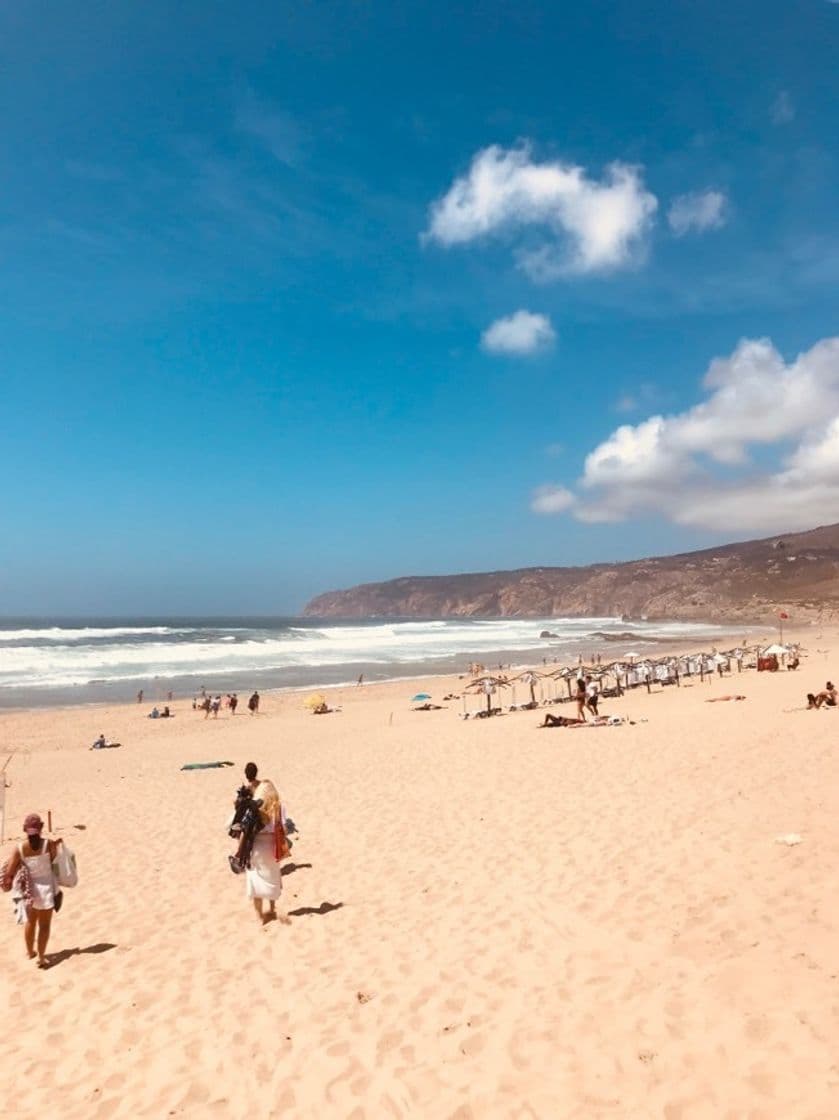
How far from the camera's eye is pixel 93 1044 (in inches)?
209

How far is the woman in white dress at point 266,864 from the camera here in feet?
24.5

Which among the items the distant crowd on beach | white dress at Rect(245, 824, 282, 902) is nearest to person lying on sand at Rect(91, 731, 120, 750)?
the distant crowd on beach

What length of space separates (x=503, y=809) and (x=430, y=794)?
6.71 feet

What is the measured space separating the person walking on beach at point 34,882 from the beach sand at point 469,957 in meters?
0.30

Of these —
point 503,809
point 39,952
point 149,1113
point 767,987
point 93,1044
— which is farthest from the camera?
point 503,809

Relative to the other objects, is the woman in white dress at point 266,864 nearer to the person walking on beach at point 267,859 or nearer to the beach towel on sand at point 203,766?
the person walking on beach at point 267,859

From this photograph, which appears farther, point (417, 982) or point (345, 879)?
point (345, 879)

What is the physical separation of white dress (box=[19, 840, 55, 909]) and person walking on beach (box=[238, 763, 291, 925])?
1859 millimetres

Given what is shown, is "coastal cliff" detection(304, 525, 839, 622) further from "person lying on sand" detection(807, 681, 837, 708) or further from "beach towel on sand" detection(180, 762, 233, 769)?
"beach towel on sand" detection(180, 762, 233, 769)

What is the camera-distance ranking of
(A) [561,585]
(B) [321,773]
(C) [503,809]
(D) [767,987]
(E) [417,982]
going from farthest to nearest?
1. (A) [561,585]
2. (B) [321,773]
3. (C) [503,809]
4. (E) [417,982]
5. (D) [767,987]

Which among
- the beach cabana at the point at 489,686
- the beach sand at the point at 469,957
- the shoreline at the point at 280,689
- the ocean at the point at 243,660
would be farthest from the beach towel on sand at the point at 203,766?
the ocean at the point at 243,660

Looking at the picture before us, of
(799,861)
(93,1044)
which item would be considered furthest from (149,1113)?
(799,861)

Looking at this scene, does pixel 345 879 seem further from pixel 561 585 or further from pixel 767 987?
pixel 561 585

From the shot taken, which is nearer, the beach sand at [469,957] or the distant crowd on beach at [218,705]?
the beach sand at [469,957]
